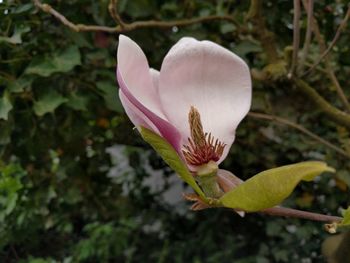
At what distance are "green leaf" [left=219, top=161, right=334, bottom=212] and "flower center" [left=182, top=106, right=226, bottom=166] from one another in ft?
0.20

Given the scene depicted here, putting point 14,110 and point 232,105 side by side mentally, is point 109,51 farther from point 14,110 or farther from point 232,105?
point 232,105

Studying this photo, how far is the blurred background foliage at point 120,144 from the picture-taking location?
42.9 inches

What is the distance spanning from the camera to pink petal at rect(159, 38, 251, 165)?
450 mm

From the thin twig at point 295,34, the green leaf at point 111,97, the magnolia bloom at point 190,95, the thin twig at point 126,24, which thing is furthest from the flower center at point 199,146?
the green leaf at point 111,97

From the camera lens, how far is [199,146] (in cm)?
45

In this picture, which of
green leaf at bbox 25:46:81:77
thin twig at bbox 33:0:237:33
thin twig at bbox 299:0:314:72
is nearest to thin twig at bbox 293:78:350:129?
thin twig at bbox 299:0:314:72

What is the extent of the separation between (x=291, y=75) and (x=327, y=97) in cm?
49

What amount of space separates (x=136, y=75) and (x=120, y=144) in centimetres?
114

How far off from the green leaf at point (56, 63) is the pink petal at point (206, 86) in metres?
0.59

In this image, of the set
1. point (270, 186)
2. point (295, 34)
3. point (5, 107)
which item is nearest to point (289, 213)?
point (270, 186)

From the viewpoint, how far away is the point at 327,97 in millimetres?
1465

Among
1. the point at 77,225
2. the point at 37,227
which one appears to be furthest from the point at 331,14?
the point at 77,225

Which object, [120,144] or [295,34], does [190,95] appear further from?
[120,144]

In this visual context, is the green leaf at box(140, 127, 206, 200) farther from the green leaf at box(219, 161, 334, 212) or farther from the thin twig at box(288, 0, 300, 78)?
the thin twig at box(288, 0, 300, 78)
